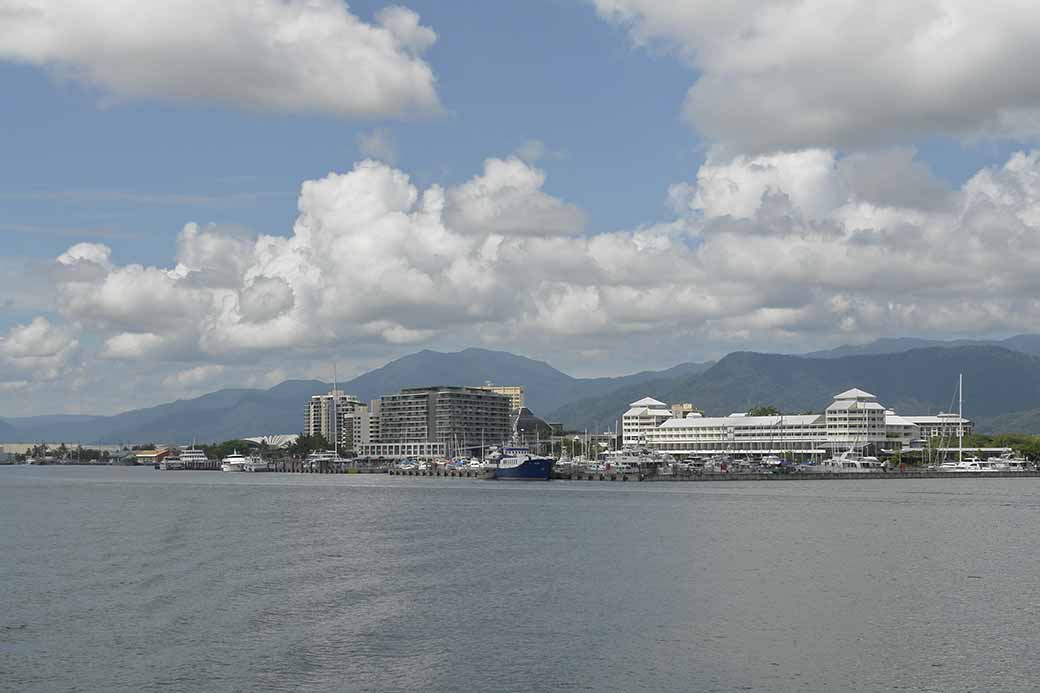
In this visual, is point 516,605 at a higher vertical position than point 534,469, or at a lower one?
lower

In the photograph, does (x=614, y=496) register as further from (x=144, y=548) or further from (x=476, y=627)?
(x=476, y=627)

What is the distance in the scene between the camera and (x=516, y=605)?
47875 mm

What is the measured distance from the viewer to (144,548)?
6675cm

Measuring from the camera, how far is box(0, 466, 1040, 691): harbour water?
35938 mm

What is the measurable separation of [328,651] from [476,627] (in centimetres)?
668

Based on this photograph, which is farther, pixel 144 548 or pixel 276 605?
pixel 144 548

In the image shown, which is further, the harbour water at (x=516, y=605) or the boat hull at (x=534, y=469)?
the boat hull at (x=534, y=469)

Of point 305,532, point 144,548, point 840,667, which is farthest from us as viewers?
point 305,532

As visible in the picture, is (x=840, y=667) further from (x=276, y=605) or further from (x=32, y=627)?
(x=32, y=627)

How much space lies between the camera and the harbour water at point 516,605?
1415 inches

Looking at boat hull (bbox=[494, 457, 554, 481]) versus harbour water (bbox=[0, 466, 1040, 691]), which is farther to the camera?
boat hull (bbox=[494, 457, 554, 481])

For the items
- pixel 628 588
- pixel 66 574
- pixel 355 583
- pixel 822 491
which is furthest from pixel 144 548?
pixel 822 491

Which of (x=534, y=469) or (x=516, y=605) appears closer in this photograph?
(x=516, y=605)

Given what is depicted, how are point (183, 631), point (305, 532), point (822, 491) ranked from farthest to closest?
point (822, 491) < point (305, 532) < point (183, 631)
